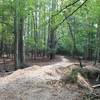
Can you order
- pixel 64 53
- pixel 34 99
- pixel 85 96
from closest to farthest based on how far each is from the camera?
pixel 34 99, pixel 85 96, pixel 64 53

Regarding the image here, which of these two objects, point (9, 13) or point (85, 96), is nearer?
point (85, 96)

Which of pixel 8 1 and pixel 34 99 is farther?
pixel 8 1

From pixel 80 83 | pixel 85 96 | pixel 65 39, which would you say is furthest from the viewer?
pixel 65 39

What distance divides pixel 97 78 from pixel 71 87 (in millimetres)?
5887

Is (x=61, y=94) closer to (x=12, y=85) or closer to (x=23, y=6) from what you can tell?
(x=12, y=85)

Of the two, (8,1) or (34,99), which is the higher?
(8,1)

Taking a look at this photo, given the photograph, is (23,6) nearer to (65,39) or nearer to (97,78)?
(97,78)

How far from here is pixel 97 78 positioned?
17.4m

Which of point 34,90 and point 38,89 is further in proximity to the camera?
point 38,89

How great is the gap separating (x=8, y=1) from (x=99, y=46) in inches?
490

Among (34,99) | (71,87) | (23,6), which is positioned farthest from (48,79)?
(23,6)

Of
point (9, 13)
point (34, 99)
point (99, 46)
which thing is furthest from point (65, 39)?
point (34, 99)

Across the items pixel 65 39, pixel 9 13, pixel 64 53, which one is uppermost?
pixel 9 13

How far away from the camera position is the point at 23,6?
1912cm
